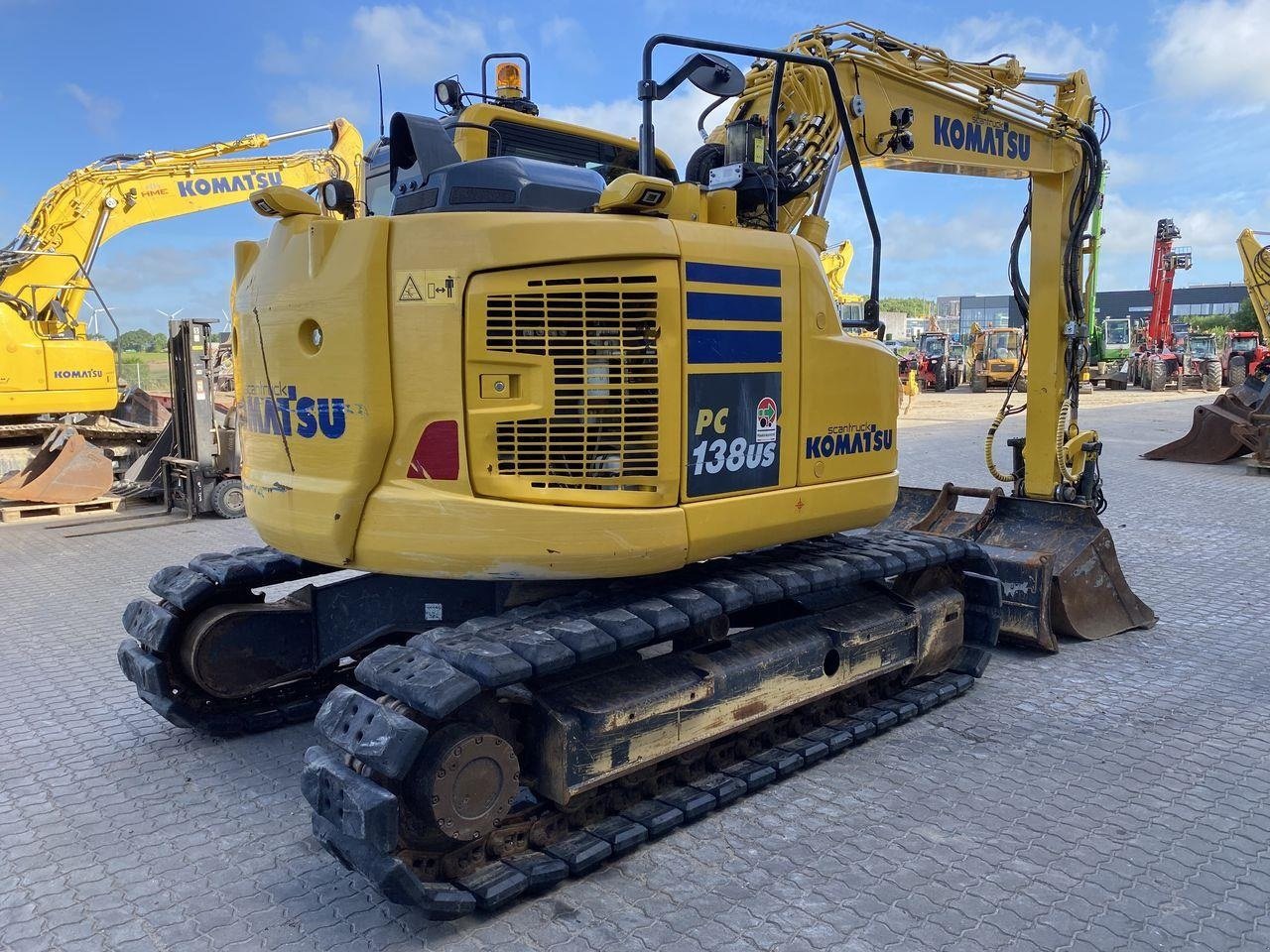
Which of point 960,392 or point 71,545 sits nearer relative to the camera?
point 71,545

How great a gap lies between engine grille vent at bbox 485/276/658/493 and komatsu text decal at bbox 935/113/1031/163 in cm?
359

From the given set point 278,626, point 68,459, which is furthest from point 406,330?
point 68,459

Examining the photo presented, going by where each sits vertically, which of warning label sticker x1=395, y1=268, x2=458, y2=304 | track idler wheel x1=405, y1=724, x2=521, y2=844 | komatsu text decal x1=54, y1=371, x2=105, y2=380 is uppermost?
warning label sticker x1=395, y1=268, x2=458, y2=304

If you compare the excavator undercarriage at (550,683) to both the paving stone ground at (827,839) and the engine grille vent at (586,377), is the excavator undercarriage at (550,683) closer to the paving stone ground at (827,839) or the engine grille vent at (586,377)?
the paving stone ground at (827,839)

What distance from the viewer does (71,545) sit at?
9938mm

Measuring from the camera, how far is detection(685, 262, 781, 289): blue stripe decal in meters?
3.75

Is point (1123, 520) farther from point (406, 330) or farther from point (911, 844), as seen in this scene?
point (406, 330)

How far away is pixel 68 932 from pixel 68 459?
10.2 meters

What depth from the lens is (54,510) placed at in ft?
38.7

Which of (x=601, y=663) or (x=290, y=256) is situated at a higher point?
(x=290, y=256)

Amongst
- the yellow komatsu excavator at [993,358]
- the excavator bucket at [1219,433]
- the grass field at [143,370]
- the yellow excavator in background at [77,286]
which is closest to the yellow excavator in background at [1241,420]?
the excavator bucket at [1219,433]

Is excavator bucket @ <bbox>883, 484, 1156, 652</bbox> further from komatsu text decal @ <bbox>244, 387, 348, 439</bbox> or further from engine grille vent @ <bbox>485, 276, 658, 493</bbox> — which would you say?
komatsu text decal @ <bbox>244, 387, 348, 439</bbox>

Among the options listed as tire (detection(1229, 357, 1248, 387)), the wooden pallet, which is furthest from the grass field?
tire (detection(1229, 357, 1248, 387))

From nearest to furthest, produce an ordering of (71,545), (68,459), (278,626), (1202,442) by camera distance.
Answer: (278,626) → (71,545) → (68,459) → (1202,442)
